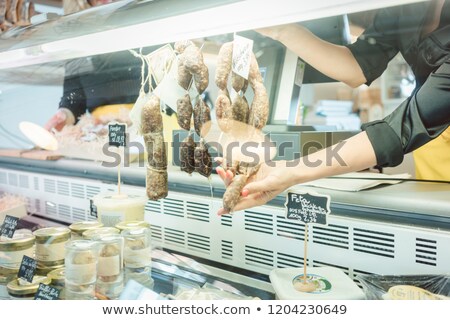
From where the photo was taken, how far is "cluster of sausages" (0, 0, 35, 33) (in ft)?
7.29

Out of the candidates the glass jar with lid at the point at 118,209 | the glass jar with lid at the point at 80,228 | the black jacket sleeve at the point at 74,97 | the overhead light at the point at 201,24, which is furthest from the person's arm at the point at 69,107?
the glass jar with lid at the point at 80,228

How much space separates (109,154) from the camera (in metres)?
1.84

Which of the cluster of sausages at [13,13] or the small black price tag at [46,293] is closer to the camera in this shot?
the small black price tag at [46,293]

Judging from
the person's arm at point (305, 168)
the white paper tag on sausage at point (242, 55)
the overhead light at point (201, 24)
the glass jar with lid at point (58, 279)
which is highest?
the overhead light at point (201, 24)

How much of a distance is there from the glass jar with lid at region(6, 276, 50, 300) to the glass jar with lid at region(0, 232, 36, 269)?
0.36 ft

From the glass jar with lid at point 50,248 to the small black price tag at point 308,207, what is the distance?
0.83 meters

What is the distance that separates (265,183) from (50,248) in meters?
0.81

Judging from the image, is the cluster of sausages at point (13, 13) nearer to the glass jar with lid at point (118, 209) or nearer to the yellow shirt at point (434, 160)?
the glass jar with lid at point (118, 209)

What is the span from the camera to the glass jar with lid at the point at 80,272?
1.24 meters

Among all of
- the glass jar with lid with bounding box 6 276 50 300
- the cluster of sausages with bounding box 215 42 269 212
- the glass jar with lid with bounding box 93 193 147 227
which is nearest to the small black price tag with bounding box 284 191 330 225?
the cluster of sausages with bounding box 215 42 269 212

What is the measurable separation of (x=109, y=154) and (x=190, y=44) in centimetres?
75

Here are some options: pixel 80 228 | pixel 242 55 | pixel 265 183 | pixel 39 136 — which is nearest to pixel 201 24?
pixel 242 55

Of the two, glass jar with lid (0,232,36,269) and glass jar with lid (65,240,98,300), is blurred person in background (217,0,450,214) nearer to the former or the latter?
glass jar with lid (65,240,98,300)

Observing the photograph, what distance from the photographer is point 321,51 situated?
125 centimetres
